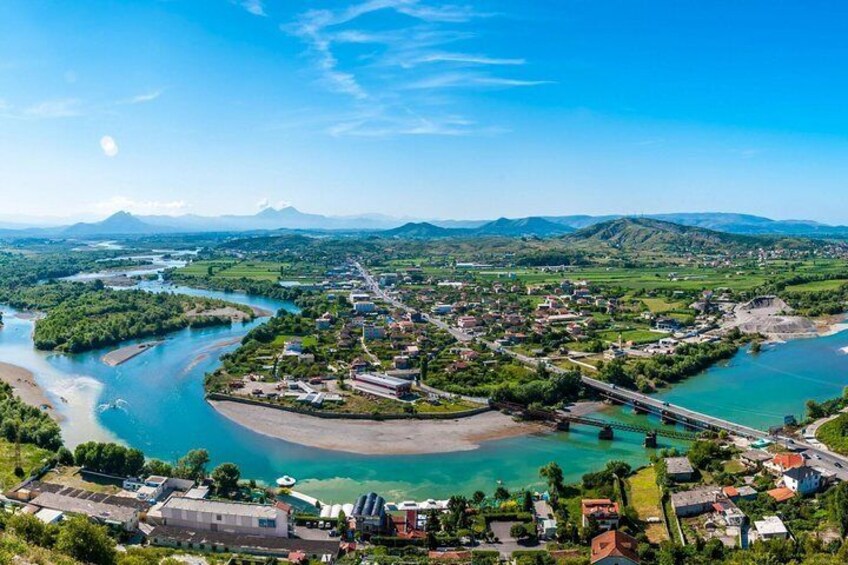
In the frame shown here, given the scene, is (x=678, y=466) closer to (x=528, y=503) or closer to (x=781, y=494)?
(x=781, y=494)

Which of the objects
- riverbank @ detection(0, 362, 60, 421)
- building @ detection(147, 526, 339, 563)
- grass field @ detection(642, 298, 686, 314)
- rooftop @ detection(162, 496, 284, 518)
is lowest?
building @ detection(147, 526, 339, 563)

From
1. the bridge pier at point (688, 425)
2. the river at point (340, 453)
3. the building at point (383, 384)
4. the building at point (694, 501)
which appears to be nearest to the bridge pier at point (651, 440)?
the river at point (340, 453)

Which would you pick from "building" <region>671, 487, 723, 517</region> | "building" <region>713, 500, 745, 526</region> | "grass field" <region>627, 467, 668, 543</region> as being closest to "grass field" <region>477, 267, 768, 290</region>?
"grass field" <region>627, 467, 668, 543</region>

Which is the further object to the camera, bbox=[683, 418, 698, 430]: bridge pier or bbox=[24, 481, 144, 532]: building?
bbox=[683, 418, 698, 430]: bridge pier

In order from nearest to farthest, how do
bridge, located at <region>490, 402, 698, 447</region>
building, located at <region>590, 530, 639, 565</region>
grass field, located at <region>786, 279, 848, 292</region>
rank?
building, located at <region>590, 530, 639, 565</region>, bridge, located at <region>490, 402, 698, 447</region>, grass field, located at <region>786, 279, 848, 292</region>

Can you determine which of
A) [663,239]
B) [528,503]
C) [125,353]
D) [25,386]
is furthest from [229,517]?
[663,239]

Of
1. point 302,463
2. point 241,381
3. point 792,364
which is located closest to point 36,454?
point 302,463

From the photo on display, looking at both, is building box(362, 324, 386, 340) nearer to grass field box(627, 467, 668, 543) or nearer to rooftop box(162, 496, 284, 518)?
grass field box(627, 467, 668, 543)
